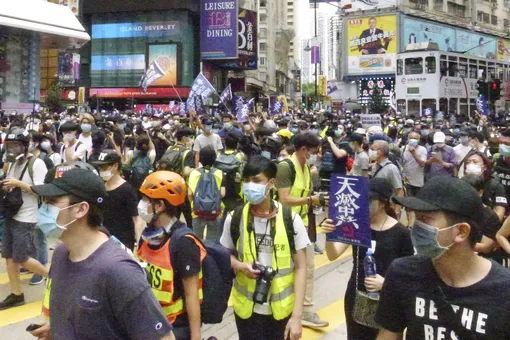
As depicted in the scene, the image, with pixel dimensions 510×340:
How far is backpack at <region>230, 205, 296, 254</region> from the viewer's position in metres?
3.89

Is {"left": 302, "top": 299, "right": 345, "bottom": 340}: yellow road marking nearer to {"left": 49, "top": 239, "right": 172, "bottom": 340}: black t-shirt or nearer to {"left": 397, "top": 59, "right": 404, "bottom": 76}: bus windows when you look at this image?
{"left": 49, "top": 239, "right": 172, "bottom": 340}: black t-shirt

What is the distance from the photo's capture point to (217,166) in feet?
22.2

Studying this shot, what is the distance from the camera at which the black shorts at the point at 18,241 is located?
627 centimetres

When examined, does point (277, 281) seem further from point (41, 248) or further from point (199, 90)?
point (199, 90)

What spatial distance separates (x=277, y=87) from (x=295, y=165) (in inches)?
3085

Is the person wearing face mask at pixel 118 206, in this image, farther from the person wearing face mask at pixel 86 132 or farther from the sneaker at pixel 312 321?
the person wearing face mask at pixel 86 132

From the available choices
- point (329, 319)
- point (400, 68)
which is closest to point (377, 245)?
point (329, 319)

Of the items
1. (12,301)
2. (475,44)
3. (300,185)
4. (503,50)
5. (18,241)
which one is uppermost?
(503,50)

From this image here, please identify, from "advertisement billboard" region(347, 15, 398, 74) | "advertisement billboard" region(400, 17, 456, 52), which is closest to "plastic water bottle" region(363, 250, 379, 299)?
"advertisement billboard" region(347, 15, 398, 74)

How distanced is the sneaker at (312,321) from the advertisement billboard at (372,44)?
5714 centimetres

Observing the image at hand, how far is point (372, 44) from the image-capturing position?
6144cm

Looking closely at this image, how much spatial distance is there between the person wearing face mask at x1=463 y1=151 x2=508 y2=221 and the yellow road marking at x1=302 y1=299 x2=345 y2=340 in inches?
76.8

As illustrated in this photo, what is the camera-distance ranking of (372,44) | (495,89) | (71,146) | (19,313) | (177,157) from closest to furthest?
(19,313) → (177,157) → (71,146) → (495,89) → (372,44)

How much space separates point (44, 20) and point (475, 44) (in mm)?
55737
